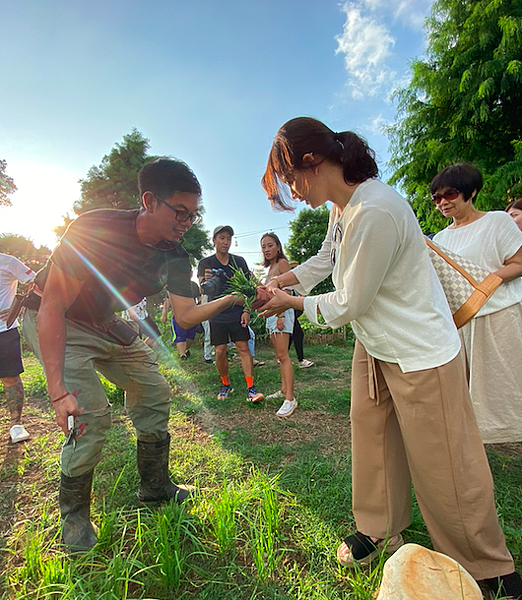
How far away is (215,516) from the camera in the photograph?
68.3 inches

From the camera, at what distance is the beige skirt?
Answer: 206cm

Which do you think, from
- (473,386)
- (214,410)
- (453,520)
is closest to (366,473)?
(453,520)

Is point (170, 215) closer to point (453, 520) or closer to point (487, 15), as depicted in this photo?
point (453, 520)

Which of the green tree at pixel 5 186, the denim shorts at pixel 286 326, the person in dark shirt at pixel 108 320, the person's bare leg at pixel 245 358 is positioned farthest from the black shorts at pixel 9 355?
the green tree at pixel 5 186

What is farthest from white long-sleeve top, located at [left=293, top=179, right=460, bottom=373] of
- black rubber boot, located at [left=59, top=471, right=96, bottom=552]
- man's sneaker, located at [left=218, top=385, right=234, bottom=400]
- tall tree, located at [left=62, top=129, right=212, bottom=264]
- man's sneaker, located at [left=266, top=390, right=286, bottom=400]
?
tall tree, located at [left=62, top=129, right=212, bottom=264]

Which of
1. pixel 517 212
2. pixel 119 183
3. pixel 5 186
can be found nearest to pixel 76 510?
pixel 517 212

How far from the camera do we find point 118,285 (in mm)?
1990

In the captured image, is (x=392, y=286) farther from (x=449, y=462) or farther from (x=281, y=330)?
(x=281, y=330)

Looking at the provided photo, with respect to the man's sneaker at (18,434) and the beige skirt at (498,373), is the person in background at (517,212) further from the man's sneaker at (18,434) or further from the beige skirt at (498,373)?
the man's sneaker at (18,434)

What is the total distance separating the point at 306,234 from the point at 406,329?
50.9ft

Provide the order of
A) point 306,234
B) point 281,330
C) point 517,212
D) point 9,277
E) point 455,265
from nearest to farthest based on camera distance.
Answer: point 455,265
point 517,212
point 9,277
point 281,330
point 306,234

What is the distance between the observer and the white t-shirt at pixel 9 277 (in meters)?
3.40

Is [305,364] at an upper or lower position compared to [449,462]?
upper

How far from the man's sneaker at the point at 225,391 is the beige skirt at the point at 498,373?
292 centimetres
